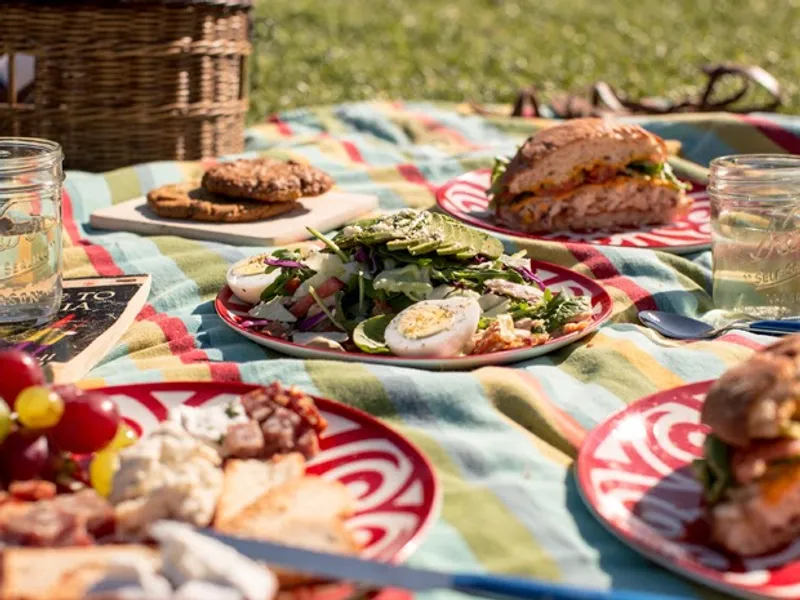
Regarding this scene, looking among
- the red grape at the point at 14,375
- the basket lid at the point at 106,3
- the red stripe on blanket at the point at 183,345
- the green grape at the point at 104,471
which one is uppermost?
the basket lid at the point at 106,3

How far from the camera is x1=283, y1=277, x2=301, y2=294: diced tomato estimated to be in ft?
10.4

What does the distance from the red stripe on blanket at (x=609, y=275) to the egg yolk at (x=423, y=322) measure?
2.90 feet

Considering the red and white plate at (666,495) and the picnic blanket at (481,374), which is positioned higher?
the red and white plate at (666,495)

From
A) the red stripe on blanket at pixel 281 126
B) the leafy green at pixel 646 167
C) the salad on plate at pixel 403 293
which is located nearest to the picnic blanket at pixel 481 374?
the salad on plate at pixel 403 293

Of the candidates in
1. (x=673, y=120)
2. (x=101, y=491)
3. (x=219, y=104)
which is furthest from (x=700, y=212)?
(x=101, y=491)

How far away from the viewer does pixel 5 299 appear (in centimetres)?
298

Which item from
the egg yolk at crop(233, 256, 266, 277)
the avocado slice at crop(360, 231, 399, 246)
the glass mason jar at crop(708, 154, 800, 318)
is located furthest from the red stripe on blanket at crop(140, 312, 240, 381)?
the glass mason jar at crop(708, 154, 800, 318)

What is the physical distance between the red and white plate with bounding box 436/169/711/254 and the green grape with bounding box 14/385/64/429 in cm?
229

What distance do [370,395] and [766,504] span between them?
3.40ft

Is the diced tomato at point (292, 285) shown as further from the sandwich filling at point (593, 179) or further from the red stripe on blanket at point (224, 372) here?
the sandwich filling at point (593, 179)

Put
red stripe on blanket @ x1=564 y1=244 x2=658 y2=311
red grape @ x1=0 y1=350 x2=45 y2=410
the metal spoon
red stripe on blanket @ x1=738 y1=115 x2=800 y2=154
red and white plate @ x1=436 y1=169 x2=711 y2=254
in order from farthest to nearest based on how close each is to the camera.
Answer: red stripe on blanket @ x1=738 y1=115 x2=800 y2=154 → red and white plate @ x1=436 y1=169 x2=711 y2=254 → red stripe on blanket @ x1=564 y1=244 x2=658 y2=311 → the metal spoon → red grape @ x1=0 y1=350 x2=45 y2=410

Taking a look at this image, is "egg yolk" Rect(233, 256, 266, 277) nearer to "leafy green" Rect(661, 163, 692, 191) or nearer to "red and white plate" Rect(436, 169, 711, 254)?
"red and white plate" Rect(436, 169, 711, 254)

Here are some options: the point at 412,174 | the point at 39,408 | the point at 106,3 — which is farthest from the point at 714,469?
the point at 106,3

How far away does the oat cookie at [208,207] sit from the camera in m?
4.14
